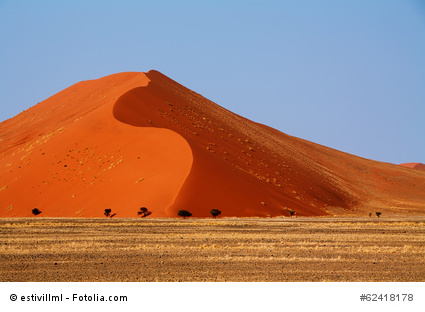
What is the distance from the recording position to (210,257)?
824 inches

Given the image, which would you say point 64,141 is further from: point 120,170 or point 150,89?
point 150,89

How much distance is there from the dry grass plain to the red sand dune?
22298 mm

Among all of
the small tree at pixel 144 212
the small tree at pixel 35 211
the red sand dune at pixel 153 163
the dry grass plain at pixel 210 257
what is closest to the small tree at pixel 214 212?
the red sand dune at pixel 153 163

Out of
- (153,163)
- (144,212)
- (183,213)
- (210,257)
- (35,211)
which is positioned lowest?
(210,257)

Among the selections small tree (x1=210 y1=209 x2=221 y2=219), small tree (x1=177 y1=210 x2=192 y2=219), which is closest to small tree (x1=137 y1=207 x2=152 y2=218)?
small tree (x1=177 y1=210 x2=192 y2=219)

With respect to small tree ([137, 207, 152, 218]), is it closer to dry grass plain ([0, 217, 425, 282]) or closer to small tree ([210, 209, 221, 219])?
small tree ([210, 209, 221, 219])

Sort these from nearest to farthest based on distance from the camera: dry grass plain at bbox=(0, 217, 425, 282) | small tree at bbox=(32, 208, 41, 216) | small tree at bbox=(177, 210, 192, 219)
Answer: dry grass plain at bbox=(0, 217, 425, 282), small tree at bbox=(177, 210, 192, 219), small tree at bbox=(32, 208, 41, 216)

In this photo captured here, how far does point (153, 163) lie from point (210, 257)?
128ft

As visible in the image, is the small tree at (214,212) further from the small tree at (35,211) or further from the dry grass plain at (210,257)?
the dry grass plain at (210,257)

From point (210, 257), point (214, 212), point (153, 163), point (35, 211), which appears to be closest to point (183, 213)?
point (214, 212)

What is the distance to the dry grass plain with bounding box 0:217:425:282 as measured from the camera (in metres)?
16.7

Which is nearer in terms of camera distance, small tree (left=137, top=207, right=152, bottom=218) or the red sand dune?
small tree (left=137, top=207, right=152, bottom=218)

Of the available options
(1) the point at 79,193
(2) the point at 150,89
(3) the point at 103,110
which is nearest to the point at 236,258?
(1) the point at 79,193

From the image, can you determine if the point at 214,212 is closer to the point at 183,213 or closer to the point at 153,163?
the point at 183,213
